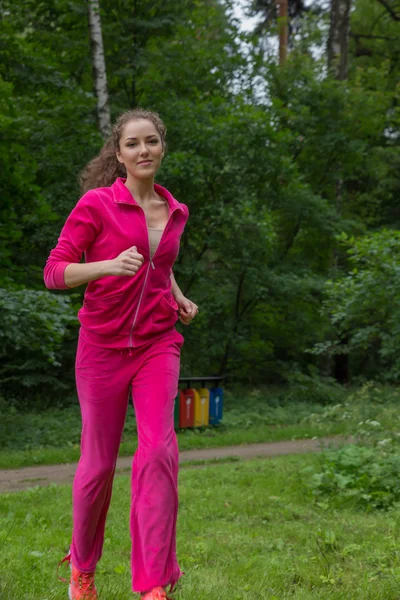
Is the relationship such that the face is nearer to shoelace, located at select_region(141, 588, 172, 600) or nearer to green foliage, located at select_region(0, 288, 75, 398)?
shoelace, located at select_region(141, 588, 172, 600)

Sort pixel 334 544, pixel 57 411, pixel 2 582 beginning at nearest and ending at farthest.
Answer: pixel 2 582 → pixel 334 544 → pixel 57 411

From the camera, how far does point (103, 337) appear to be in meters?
3.49

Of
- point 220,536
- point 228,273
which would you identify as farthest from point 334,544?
point 228,273

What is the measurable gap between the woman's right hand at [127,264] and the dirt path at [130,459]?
6.45m

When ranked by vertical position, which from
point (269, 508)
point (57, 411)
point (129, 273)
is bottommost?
point (57, 411)

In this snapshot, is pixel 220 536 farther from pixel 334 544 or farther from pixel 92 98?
pixel 92 98

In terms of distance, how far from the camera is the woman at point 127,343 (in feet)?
10.7

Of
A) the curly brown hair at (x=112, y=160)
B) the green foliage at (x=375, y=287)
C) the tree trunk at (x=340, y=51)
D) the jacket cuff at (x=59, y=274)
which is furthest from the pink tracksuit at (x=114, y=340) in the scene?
the tree trunk at (x=340, y=51)

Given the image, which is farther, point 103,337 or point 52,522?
Result: point 52,522

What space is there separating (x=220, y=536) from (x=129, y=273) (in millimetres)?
3568

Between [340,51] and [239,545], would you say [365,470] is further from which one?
[340,51]

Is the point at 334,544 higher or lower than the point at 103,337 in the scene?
lower

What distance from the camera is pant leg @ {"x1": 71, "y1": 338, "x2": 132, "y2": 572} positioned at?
3459mm

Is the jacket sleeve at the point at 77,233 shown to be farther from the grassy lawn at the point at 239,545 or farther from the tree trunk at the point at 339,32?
the tree trunk at the point at 339,32
